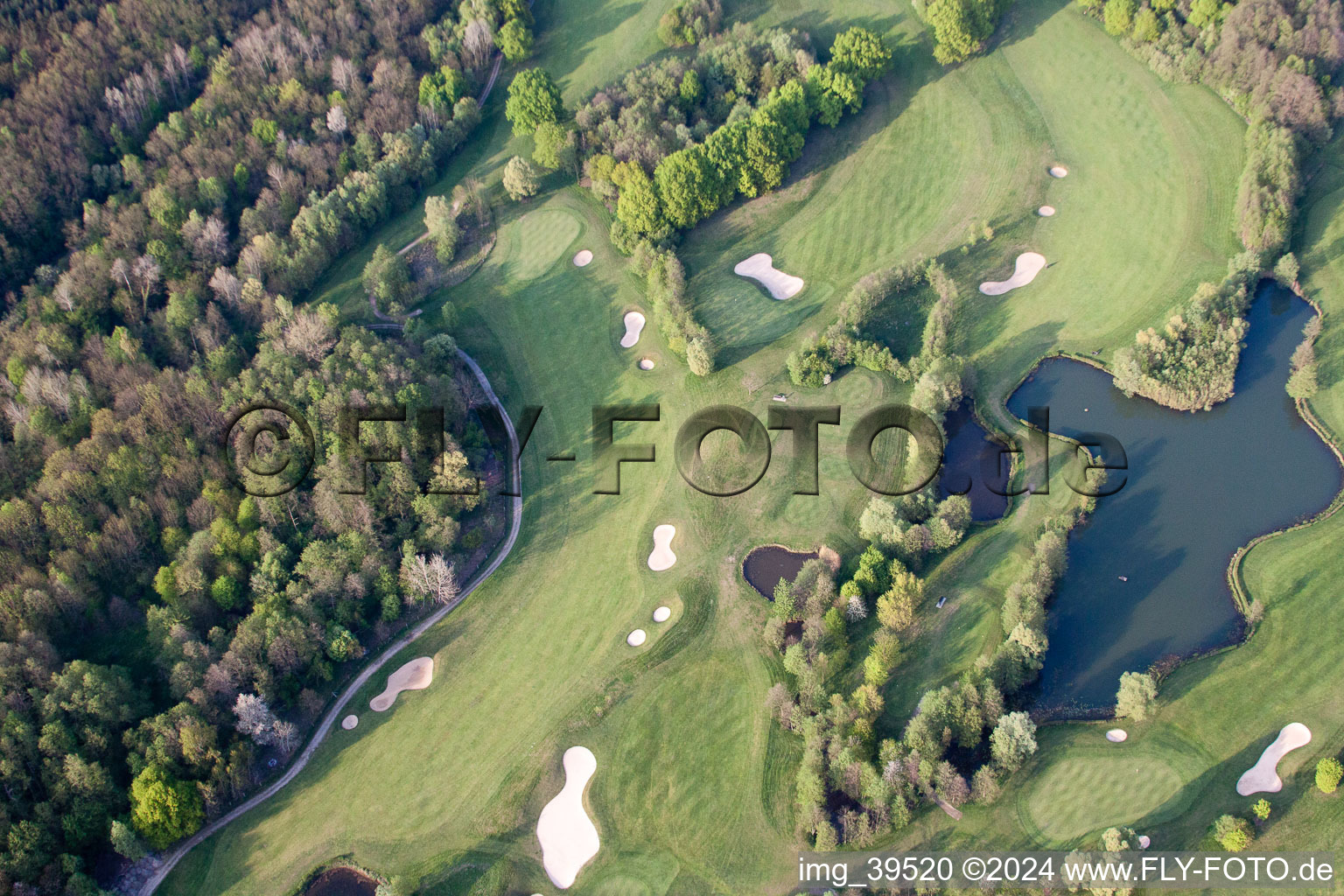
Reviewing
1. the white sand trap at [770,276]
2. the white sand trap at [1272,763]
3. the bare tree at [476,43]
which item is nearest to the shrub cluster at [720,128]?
the white sand trap at [770,276]

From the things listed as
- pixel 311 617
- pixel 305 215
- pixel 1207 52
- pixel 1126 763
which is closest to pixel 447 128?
pixel 305 215

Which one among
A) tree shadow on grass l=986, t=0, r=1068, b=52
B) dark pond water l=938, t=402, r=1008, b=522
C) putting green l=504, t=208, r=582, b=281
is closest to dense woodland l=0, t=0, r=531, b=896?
putting green l=504, t=208, r=582, b=281

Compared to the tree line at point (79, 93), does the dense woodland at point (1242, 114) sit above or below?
below

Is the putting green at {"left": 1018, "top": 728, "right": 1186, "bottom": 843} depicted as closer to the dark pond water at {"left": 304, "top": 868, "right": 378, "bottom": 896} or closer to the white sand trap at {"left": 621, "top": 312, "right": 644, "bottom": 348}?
the dark pond water at {"left": 304, "top": 868, "right": 378, "bottom": 896}

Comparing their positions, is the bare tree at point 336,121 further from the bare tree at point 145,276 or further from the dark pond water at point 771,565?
the dark pond water at point 771,565

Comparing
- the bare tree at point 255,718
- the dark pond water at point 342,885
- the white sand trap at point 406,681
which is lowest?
the dark pond water at point 342,885

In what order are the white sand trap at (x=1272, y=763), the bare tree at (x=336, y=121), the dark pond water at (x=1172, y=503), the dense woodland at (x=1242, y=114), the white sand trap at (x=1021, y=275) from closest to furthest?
the white sand trap at (x=1272, y=763) → the dark pond water at (x=1172, y=503) → the dense woodland at (x=1242, y=114) → the white sand trap at (x=1021, y=275) → the bare tree at (x=336, y=121)

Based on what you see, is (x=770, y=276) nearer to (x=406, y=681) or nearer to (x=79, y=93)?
(x=406, y=681)
